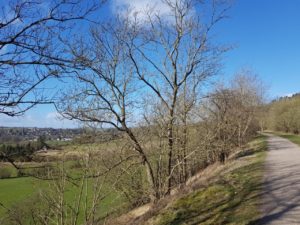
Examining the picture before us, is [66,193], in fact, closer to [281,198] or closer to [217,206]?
[217,206]

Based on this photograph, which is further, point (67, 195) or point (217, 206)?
point (67, 195)

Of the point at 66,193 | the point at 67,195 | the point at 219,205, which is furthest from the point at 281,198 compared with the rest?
the point at 67,195

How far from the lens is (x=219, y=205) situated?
10.5 m

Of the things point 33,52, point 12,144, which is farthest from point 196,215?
point 33,52

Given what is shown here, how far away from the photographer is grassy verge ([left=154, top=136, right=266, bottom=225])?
9.02 meters

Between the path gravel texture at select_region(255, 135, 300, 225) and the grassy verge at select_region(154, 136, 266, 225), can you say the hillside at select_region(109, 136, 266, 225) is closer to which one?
the grassy verge at select_region(154, 136, 266, 225)

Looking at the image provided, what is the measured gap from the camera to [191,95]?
1964cm

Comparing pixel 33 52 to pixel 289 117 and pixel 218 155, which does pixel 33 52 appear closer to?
pixel 218 155

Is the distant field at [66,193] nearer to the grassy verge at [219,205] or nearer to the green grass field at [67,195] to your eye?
the green grass field at [67,195]

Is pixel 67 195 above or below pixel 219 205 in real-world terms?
below

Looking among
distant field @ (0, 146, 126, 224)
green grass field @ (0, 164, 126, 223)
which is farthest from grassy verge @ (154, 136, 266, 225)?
green grass field @ (0, 164, 126, 223)

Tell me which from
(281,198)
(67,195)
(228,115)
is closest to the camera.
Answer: (281,198)

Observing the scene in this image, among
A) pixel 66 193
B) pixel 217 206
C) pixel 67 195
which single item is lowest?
pixel 67 195

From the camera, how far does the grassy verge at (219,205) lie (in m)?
9.02
